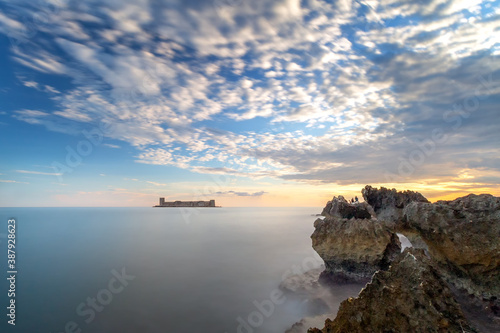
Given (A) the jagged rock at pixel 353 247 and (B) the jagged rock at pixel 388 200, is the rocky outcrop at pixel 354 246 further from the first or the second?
(B) the jagged rock at pixel 388 200

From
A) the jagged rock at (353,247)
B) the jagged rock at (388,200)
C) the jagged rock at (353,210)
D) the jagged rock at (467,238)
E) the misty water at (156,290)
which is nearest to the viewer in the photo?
the jagged rock at (467,238)

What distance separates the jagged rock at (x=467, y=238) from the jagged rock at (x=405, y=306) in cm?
507

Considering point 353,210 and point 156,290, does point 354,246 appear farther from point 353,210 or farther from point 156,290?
point 156,290

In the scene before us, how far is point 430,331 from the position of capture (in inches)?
182

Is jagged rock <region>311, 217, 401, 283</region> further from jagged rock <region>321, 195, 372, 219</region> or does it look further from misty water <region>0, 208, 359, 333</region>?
misty water <region>0, 208, 359, 333</region>

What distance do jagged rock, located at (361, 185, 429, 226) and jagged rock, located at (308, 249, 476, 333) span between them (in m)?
13.4

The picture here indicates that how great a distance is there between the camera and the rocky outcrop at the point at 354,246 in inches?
581

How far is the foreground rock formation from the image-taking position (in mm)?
4945

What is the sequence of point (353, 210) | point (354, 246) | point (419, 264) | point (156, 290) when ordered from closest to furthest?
point (419, 264)
point (354, 246)
point (156, 290)
point (353, 210)

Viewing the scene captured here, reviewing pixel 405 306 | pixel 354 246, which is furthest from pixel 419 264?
pixel 354 246

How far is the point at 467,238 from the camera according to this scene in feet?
29.2

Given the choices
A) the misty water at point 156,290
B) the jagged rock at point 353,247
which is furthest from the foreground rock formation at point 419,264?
the misty water at point 156,290

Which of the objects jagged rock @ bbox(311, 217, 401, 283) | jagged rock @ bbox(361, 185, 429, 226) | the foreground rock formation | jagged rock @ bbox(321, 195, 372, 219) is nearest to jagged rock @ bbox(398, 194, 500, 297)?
the foreground rock formation

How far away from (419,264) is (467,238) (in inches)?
220
